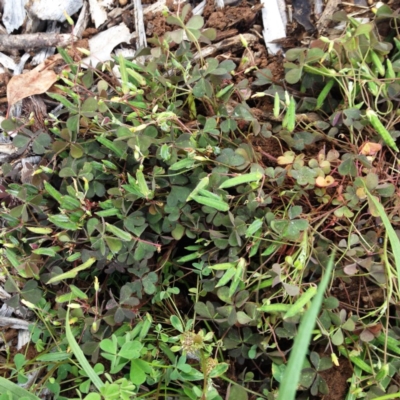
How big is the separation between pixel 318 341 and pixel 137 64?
1.40 meters

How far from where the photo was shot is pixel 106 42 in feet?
7.43

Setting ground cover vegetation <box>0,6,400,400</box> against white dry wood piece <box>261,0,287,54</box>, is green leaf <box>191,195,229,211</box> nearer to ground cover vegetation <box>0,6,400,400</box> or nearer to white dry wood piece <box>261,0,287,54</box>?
ground cover vegetation <box>0,6,400,400</box>

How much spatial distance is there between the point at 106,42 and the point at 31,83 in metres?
0.42

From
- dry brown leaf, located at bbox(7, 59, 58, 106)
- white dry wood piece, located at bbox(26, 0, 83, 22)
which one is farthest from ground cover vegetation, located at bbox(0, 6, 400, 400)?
white dry wood piece, located at bbox(26, 0, 83, 22)

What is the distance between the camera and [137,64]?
202 centimetres

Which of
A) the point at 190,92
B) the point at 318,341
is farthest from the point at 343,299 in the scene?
the point at 190,92

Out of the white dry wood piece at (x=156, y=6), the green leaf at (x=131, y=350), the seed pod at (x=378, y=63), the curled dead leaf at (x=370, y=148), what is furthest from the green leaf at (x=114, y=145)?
the seed pod at (x=378, y=63)

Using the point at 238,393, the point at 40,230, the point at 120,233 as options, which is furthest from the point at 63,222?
the point at 238,393

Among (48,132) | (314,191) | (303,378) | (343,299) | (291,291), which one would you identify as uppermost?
(48,132)

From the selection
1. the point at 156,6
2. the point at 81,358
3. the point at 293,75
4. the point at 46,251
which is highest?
the point at 156,6

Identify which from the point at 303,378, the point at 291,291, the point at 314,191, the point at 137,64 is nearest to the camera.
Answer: the point at 291,291

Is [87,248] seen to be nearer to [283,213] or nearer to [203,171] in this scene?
[203,171]

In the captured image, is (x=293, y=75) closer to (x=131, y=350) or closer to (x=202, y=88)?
(x=202, y=88)

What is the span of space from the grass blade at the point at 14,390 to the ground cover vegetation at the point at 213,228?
0.01 metres
